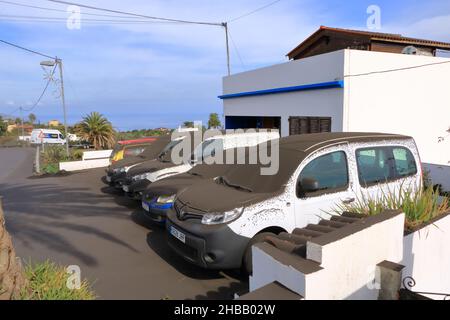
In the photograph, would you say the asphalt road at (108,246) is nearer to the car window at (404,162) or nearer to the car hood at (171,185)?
the car hood at (171,185)

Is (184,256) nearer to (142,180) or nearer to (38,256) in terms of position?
(38,256)

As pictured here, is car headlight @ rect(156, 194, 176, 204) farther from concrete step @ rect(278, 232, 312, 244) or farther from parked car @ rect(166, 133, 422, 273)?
concrete step @ rect(278, 232, 312, 244)

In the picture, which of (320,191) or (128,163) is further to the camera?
(128,163)

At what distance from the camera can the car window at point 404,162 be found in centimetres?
480

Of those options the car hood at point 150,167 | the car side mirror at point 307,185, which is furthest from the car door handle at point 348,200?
the car hood at point 150,167

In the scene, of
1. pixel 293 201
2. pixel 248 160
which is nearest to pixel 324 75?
pixel 248 160

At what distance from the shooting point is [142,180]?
7.43m

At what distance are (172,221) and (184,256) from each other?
1.80 feet

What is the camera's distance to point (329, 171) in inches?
168

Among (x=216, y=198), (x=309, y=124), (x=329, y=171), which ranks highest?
(x=309, y=124)

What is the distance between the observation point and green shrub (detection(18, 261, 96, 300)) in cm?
293

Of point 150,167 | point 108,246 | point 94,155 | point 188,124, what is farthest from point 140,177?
point 188,124

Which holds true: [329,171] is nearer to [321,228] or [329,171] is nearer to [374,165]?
[374,165]

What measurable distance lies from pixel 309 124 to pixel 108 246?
7529mm
